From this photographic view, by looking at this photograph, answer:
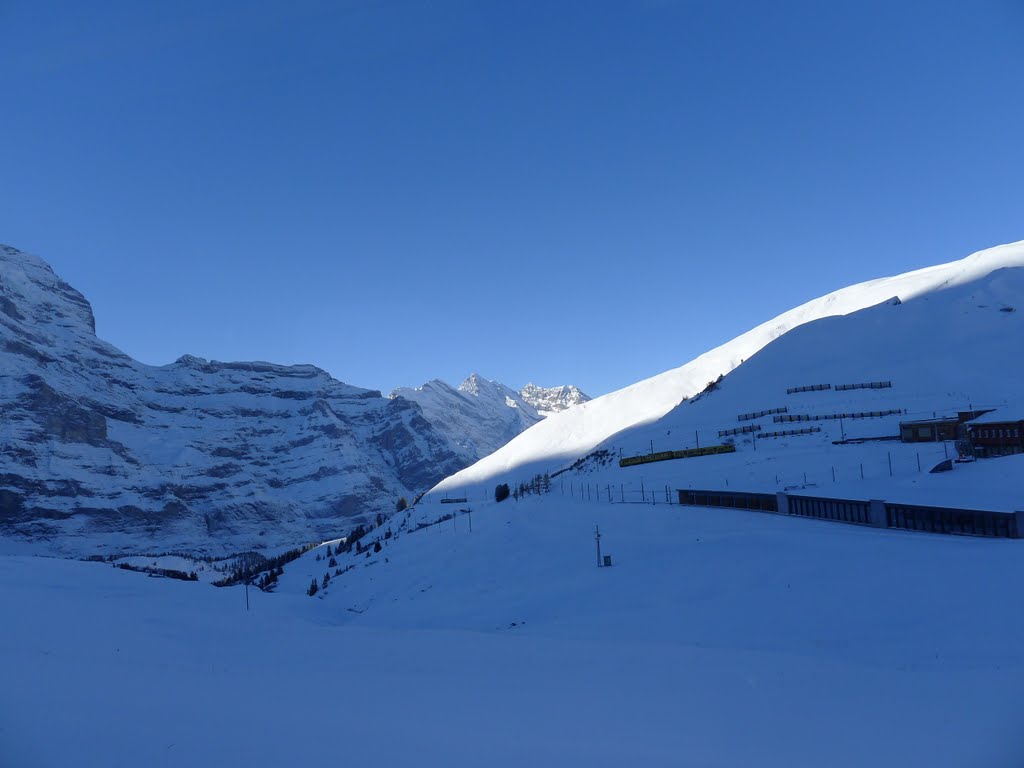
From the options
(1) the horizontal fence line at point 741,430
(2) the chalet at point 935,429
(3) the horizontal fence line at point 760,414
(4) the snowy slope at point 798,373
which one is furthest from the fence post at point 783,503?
(3) the horizontal fence line at point 760,414

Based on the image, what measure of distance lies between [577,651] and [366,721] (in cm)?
941

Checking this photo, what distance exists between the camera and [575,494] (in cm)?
8038

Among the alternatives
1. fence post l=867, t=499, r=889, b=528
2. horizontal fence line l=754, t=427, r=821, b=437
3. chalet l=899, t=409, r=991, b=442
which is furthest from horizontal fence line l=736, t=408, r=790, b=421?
fence post l=867, t=499, r=889, b=528

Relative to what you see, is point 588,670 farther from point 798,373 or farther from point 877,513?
point 798,373

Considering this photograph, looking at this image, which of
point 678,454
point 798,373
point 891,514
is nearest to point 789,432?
point 678,454

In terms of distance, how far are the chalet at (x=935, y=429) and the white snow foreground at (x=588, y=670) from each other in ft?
104

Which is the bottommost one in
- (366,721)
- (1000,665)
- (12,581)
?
(1000,665)

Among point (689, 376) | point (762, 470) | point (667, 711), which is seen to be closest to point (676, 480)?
point (762, 470)

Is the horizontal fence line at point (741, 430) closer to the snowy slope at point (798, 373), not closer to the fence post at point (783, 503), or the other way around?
the snowy slope at point (798, 373)

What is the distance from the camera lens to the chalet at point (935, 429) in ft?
197

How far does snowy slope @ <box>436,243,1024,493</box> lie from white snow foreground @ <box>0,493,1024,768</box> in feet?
203

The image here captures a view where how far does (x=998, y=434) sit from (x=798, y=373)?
56.8 metres

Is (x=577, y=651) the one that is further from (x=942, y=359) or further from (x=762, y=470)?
(x=942, y=359)

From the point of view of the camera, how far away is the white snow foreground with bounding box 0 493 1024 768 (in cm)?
1122
